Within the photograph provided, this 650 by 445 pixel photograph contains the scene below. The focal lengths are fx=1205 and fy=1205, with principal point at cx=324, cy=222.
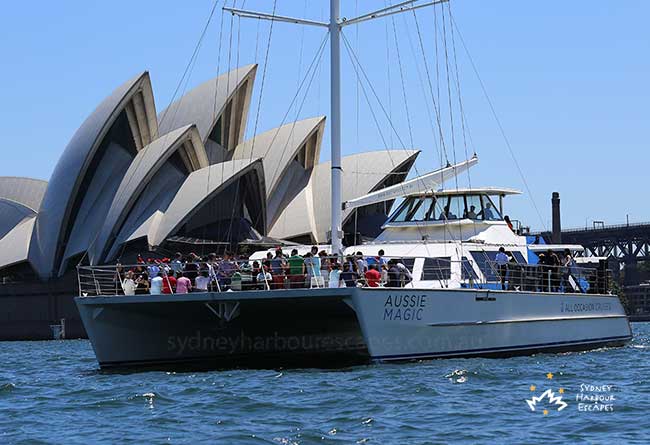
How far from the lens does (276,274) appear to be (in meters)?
20.4

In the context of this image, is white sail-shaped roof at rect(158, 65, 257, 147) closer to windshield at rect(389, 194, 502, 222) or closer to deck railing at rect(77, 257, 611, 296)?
windshield at rect(389, 194, 502, 222)

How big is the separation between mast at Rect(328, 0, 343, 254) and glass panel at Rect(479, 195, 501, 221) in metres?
4.42

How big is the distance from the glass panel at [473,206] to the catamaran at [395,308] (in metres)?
0.03

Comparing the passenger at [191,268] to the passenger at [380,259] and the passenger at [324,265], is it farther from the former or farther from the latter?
the passenger at [380,259]

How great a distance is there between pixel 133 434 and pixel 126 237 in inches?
1477

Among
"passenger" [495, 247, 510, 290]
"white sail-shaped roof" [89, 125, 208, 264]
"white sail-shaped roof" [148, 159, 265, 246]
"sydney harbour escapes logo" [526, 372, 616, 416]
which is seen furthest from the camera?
"white sail-shaped roof" [89, 125, 208, 264]

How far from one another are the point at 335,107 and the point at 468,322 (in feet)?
15.1

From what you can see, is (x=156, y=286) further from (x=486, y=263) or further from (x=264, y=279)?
(x=486, y=263)

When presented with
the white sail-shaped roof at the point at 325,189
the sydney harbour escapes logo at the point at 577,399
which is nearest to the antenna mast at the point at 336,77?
the sydney harbour escapes logo at the point at 577,399

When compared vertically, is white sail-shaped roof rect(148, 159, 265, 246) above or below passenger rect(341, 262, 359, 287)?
above

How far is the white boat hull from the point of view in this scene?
18.2 metres

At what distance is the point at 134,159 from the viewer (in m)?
50.3

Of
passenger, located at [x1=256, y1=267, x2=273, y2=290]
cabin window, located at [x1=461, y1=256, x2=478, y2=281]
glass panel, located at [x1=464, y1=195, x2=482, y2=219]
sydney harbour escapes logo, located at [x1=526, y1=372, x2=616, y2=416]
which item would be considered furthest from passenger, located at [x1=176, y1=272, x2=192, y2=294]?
glass panel, located at [x1=464, y1=195, x2=482, y2=219]

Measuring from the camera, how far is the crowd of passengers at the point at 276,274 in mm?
18781
